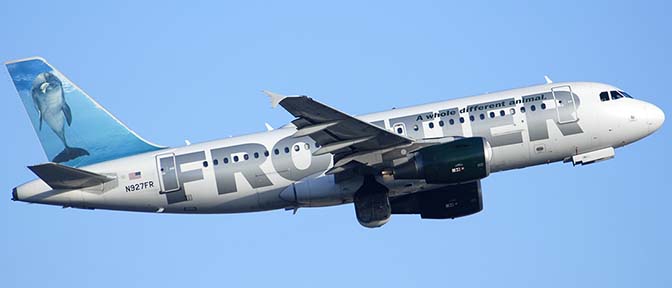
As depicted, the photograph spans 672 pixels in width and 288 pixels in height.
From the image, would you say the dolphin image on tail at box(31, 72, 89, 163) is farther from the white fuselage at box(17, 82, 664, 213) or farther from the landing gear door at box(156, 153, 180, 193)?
the landing gear door at box(156, 153, 180, 193)

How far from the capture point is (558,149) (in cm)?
5016

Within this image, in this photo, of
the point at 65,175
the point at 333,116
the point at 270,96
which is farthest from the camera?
the point at 65,175

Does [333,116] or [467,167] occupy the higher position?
[333,116]

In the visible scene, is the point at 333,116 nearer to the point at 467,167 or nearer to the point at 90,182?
the point at 467,167

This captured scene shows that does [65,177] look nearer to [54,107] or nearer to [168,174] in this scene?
[168,174]

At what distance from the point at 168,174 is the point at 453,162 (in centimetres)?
1348

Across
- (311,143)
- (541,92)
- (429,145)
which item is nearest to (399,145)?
(429,145)

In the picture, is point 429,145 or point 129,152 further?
point 129,152

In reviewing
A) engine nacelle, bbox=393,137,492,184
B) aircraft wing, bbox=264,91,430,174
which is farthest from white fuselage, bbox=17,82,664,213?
engine nacelle, bbox=393,137,492,184

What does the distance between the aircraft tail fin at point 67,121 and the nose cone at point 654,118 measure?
2355 centimetres

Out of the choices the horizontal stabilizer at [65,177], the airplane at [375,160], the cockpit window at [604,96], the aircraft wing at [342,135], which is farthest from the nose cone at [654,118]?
the horizontal stabilizer at [65,177]

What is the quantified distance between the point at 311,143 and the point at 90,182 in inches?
413

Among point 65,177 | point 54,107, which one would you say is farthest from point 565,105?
point 54,107

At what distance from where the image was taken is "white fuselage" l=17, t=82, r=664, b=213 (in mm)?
49875
